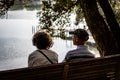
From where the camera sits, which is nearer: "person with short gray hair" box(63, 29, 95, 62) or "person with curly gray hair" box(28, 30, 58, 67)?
"person with curly gray hair" box(28, 30, 58, 67)

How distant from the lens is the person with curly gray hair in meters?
4.16

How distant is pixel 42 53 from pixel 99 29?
9.05ft

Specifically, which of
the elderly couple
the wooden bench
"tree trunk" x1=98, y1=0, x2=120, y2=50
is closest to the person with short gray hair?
the elderly couple

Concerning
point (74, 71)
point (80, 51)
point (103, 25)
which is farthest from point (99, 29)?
point (74, 71)

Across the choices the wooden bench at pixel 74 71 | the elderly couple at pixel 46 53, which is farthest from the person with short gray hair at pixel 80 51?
the wooden bench at pixel 74 71

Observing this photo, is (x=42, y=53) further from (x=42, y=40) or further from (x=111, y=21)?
(x=111, y=21)

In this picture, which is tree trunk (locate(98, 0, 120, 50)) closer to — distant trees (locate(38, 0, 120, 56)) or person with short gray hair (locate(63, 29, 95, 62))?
distant trees (locate(38, 0, 120, 56))

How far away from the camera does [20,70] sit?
3.40m

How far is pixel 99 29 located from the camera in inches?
264

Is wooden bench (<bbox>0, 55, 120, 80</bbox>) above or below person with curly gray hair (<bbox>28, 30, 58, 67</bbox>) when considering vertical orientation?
below

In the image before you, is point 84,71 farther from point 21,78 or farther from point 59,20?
point 59,20

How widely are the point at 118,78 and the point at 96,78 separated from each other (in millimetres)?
393

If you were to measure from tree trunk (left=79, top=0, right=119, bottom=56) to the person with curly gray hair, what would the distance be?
98.1 inches

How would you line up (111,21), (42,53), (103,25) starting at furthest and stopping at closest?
(103,25), (111,21), (42,53)
